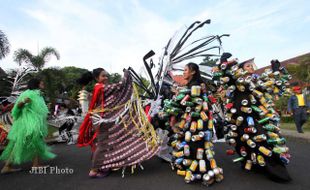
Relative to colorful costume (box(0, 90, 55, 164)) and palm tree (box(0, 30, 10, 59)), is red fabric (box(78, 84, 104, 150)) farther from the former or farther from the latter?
palm tree (box(0, 30, 10, 59))

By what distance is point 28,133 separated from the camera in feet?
12.8

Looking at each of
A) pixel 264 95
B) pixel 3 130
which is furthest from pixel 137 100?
pixel 3 130

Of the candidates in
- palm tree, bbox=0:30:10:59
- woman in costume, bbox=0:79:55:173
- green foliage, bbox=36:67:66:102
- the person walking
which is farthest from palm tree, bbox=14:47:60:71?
the person walking

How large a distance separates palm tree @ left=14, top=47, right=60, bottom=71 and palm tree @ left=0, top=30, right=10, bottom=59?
433 cm

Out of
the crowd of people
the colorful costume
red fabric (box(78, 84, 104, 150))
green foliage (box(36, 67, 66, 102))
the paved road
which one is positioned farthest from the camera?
green foliage (box(36, 67, 66, 102))

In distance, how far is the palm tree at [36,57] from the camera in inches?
634

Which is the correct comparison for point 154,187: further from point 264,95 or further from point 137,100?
point 264,95

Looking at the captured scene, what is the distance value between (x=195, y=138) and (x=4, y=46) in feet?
38.6

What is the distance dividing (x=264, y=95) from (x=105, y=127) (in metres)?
2.33

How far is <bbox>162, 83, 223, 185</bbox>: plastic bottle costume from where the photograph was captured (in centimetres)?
312

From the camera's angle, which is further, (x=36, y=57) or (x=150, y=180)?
(x=36, y=57)

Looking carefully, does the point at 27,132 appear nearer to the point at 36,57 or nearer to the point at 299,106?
the point at 299,106

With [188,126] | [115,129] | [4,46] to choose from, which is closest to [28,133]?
[115,129]

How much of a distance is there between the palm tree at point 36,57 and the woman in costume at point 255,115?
15.4 metres
